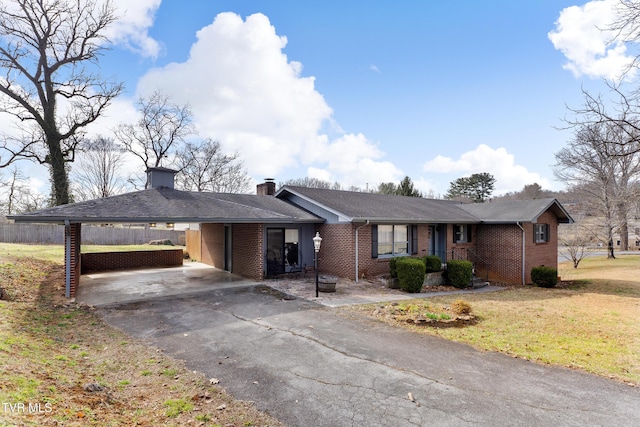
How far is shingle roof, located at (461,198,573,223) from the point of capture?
16.0 metres

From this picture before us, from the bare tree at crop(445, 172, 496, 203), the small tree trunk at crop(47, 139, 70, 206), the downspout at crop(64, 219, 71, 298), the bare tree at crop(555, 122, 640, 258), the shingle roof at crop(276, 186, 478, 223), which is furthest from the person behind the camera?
the bare tree at crop(445, 172, 496, 203)

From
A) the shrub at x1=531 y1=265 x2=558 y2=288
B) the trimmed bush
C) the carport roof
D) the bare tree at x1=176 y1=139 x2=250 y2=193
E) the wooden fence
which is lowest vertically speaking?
the shrub at x1=531 y1=265 x2=558 y2=288

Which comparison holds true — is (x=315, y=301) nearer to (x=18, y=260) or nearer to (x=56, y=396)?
(x=56, y=396)

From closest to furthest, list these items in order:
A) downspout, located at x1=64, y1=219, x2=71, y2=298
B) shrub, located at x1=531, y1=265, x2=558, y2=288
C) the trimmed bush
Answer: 1. downspout, located at x1=64, y1=219, x2=71, y2=298
2. the trimmed bush
3. shrub, located at x1=531, y1=265, x2=558, y2=288

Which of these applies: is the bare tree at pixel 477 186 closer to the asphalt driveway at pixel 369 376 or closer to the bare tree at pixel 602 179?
the bare tree at pixel 602 179

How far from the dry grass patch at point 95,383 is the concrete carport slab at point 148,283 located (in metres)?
2.84

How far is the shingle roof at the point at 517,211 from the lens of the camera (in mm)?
15973

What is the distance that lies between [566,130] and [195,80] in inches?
683

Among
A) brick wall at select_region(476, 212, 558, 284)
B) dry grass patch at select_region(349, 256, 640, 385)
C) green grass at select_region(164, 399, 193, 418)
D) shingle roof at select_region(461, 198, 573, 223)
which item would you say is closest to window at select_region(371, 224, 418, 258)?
dry grass patch at select_region(349, 256, 640, 385)

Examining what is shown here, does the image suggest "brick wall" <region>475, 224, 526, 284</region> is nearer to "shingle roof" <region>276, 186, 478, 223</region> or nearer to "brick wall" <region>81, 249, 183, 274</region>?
"shingle roof" <region>276, 186, 478, 223</region>

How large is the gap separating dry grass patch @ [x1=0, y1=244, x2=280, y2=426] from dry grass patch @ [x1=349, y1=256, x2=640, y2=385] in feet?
16.8

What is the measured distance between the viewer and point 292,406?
4.11 metres

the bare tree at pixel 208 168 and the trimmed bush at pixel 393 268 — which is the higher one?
the bare tree at pixel 208 168

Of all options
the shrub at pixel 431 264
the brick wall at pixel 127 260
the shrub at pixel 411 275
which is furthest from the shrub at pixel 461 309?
the brick wall at pixel 127 260
